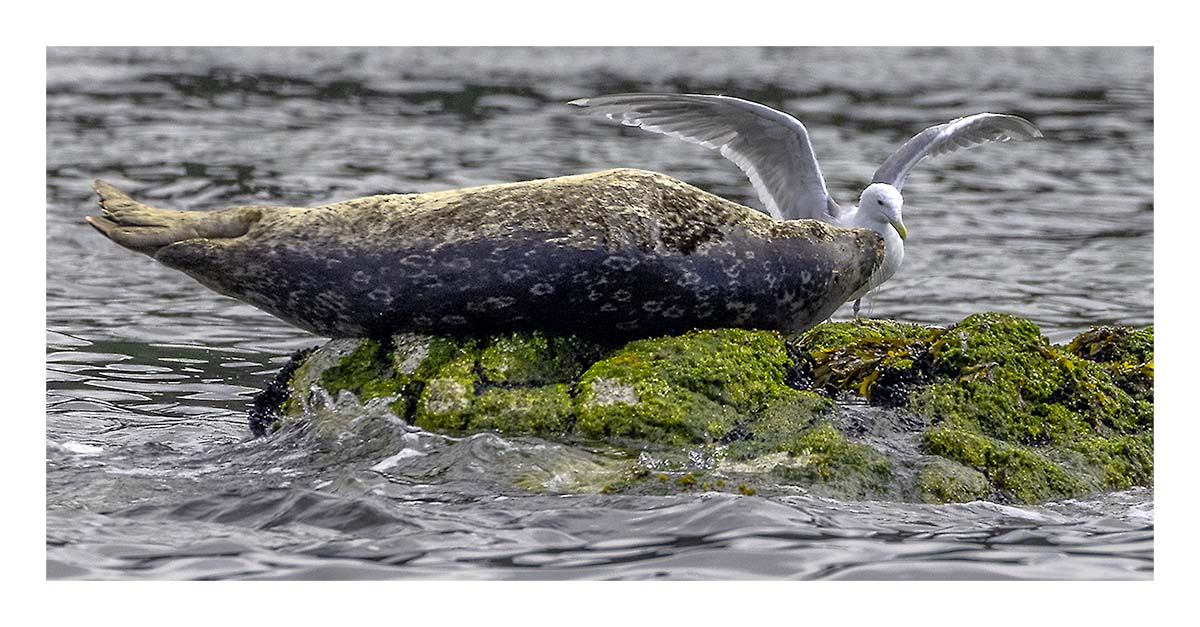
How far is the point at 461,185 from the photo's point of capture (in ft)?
40.8

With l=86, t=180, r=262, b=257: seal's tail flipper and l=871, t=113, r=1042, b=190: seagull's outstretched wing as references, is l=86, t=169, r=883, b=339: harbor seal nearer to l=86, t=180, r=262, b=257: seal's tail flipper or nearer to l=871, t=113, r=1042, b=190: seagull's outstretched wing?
l=86, t=180, r=262, b=257: seal's tail flipper

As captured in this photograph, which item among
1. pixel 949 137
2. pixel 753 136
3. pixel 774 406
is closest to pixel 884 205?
pixel 753 136

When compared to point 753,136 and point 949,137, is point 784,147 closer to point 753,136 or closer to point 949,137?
point 753,136

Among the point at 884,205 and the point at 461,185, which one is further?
the point at 461,185

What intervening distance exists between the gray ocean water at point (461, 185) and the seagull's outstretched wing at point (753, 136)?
4.19ft

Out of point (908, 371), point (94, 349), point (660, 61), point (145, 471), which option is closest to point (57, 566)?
point (145, 471)

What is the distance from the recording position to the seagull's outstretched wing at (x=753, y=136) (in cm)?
865

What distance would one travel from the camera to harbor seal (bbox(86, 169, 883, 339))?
6.23m

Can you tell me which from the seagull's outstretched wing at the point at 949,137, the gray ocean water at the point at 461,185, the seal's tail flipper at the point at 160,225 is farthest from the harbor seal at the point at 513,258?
the seagull's outstretched wing at the point at 949,137

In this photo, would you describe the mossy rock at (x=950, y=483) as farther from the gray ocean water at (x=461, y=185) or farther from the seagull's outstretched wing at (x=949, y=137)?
the seagull's outstretched wing at (x=949, y=137)

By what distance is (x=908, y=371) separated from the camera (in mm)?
6445

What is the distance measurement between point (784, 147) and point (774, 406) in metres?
3.34

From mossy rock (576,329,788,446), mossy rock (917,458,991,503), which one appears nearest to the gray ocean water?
mossy rock (917,458,991,503)

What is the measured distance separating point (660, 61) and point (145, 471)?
11.8 m
